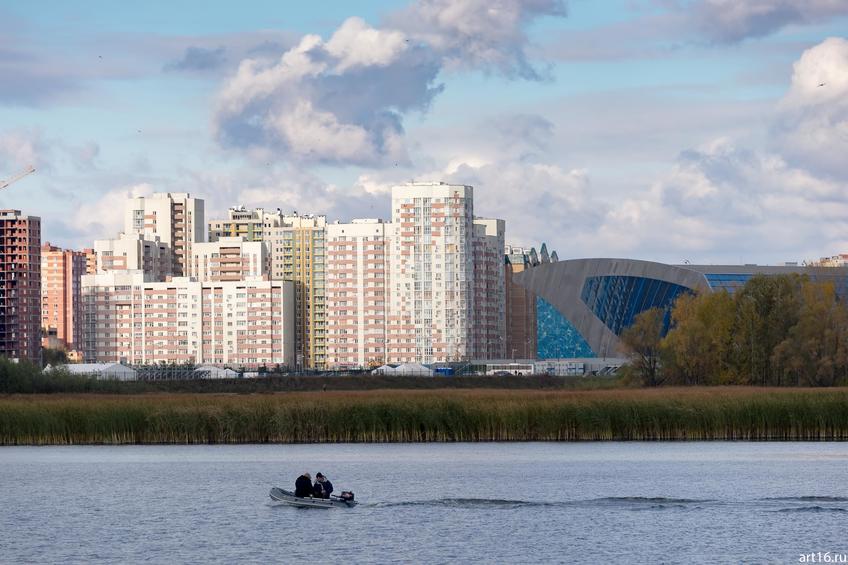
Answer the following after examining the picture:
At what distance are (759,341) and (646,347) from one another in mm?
8904

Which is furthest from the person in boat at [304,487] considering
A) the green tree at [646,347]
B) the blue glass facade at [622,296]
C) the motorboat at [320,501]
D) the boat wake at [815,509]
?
the blue glass facade at [622,296]

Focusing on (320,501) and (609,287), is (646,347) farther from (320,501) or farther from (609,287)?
(609,287)

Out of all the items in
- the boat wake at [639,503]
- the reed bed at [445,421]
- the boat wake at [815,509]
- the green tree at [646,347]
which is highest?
the green tree at [646,347]

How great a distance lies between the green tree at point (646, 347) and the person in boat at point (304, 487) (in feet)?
188

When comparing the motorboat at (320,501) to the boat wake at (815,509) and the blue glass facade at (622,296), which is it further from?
the blue glass facade at (622,296)

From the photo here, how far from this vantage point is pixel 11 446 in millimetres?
74188

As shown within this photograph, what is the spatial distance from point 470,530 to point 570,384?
267ft

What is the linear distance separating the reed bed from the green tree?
100 ft

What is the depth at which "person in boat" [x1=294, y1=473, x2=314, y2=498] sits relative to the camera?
156ft

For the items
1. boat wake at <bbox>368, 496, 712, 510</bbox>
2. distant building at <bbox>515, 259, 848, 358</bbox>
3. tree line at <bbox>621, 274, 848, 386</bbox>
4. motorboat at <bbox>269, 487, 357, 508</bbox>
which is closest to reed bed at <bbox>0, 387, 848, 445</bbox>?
boat wake at <bbox>368, 496, 712, 510</bbox>

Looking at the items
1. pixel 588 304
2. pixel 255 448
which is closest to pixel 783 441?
pixel 255 448

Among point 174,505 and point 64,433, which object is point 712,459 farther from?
point 64,433

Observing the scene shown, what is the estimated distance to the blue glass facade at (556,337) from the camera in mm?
171875

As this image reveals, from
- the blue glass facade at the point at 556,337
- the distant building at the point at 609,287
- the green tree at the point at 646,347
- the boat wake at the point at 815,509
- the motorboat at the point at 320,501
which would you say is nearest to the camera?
the boat wake at the point at 815,509
